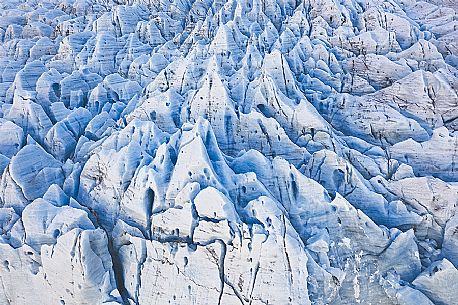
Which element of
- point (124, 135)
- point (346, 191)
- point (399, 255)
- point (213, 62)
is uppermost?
point (213, 62)

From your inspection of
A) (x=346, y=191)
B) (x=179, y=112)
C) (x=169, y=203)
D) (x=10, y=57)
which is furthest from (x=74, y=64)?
(x=346, y=191)

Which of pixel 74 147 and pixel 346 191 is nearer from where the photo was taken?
pixel 346 191

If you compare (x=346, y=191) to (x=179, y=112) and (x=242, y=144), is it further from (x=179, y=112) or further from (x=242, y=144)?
(x=179, y=112)

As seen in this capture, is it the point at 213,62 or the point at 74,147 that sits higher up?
the point at 213,62

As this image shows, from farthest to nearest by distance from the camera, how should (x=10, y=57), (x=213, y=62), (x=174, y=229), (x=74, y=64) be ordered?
(x=10, y=57) → (x=74, y=64) → (x=213, y=62) → (x=174, y=229)

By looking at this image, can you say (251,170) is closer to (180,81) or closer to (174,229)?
(174,229)

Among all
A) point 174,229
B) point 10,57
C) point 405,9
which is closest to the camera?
point 174,229
